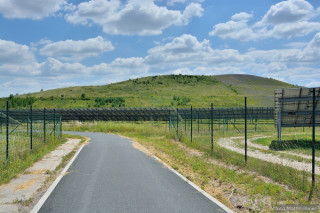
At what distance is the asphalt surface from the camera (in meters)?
7.32

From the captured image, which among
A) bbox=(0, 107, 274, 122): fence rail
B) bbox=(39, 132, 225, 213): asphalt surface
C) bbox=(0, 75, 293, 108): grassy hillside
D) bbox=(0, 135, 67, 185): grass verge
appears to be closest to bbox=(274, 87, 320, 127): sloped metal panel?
bbox=(39, 132, 225, 213): asphalt surface

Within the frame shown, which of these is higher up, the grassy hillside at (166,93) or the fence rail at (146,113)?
the grassy hillside at (166,93)

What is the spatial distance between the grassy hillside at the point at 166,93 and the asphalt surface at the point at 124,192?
58.2 meters

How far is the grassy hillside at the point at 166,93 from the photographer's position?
88.1 m

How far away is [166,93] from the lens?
10688 centimetres

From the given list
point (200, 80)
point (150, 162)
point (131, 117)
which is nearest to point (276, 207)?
point (150, 162)

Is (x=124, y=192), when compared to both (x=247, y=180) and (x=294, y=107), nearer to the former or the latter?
(x=247, y=180)

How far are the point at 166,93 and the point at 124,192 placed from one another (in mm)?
98354

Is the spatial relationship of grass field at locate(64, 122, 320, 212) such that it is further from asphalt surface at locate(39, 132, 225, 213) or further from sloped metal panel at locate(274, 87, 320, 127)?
sloped metal panel at locate(274, 87, 320, 127)

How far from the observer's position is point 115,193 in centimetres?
865

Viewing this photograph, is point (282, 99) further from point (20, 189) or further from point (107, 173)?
point (20, 189)

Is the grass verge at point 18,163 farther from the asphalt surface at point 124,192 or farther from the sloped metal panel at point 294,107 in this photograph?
the sloped metal panel at point 294,107

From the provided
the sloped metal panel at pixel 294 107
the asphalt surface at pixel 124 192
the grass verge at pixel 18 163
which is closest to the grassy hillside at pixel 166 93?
the sloped metal panel at pixel 294 107

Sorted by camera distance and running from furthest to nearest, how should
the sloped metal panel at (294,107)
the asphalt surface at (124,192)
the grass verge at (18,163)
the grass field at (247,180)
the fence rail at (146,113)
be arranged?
1. the fence rail at (146,113)
2. the sloped metal panel at (294,107)
3. the grass verge at (18,163)
4. the grass field at (247,180)
5. the asphalt surface at (124,192)
